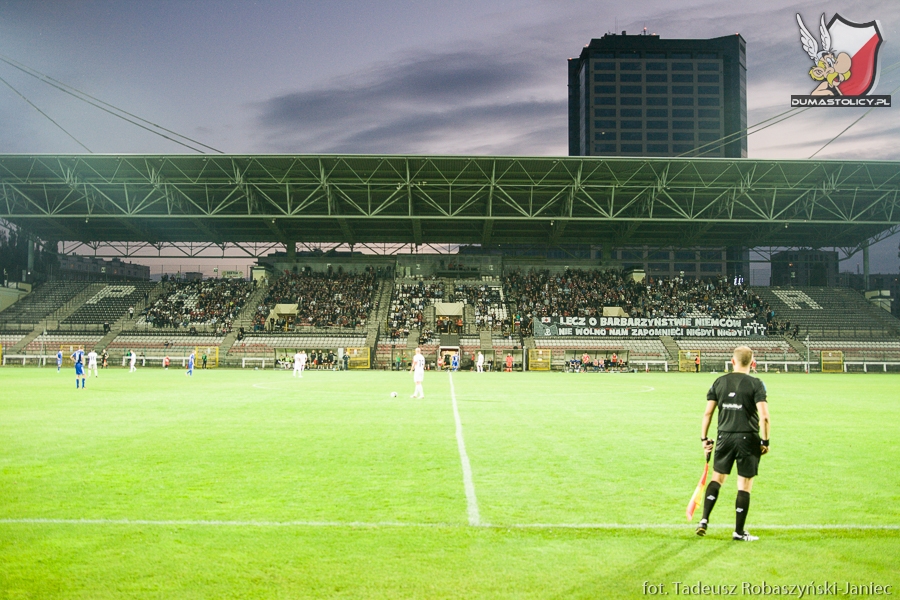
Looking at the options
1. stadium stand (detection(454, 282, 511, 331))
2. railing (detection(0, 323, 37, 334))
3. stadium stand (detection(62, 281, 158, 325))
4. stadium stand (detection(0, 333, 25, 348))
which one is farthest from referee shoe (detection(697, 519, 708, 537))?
railing (detection(0, 323, 37, 334))

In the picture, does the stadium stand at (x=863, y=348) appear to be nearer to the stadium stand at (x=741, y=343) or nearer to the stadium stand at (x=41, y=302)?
the stadium stand at (x=741, y=343)

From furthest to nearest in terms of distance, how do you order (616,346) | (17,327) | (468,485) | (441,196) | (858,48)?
(441,196)
(17,327)
(616,346)
(858,48)
(468,485)

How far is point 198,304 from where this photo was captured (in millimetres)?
66750

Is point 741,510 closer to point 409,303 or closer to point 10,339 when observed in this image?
point 409,303

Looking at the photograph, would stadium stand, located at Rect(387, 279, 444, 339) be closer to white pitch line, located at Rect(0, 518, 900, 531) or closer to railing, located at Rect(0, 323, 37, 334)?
railing, located at Rect(0, 323, 37, 334)

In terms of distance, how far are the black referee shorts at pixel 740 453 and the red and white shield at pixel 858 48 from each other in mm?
34977

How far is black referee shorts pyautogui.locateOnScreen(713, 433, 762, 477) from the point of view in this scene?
276 inches

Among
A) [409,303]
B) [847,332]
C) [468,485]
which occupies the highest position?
[409,303]

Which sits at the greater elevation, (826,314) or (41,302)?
(41,302)

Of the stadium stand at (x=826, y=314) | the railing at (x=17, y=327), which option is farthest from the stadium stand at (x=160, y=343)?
the stadium stand at (x=826, y=314)

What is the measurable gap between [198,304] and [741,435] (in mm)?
65861

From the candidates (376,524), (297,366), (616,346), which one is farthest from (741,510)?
(616,346)

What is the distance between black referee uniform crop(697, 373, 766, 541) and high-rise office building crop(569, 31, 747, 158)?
143 m

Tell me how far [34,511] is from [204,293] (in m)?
64.8
